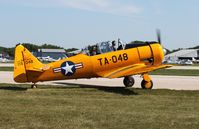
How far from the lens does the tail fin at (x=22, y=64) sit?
1491 cm

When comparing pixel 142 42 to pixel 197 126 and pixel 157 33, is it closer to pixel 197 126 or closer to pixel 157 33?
pixel 157 33

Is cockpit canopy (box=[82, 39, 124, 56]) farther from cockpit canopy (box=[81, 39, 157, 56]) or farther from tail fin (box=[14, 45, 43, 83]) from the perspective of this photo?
tail fin (box=[14, 45, 43, 83])

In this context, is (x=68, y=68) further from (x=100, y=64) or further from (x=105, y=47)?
(x=105, y=47)

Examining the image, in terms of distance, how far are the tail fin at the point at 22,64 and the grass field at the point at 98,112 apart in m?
2.23

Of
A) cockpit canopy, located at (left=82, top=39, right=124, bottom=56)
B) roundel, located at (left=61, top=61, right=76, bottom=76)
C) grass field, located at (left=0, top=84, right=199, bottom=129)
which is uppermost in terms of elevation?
cockpit canopy, located at (left=82, top=39, right=124, bottom=56)

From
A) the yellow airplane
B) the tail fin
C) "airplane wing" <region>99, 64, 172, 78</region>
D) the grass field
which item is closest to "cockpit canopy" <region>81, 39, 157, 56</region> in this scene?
the yellow airplane

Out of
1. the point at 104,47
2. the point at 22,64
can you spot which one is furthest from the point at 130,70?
the point at 22,64

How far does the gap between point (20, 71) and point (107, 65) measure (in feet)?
11.9

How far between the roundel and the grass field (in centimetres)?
228

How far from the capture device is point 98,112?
9359 mm

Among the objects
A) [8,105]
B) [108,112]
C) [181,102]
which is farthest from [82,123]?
[181,102]

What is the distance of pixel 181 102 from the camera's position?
1164 centimetres

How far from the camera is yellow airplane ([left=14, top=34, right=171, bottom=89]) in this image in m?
15.0

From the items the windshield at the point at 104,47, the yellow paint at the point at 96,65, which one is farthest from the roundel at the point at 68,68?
the windshield at the point at 104,47
